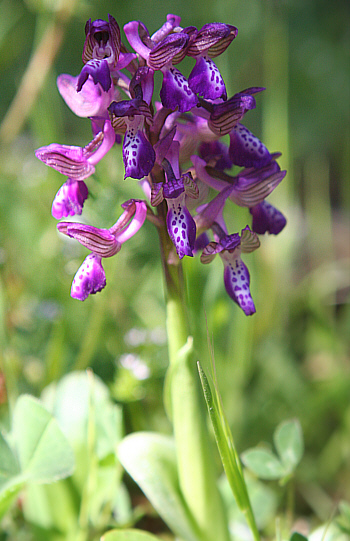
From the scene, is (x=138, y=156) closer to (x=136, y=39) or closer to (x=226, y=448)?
(x=136, y=39)

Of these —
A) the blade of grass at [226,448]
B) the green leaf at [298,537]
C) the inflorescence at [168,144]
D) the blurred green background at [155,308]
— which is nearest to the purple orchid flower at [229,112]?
the inflorescence at [168,144]

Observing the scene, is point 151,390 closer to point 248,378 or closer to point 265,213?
point 248,378

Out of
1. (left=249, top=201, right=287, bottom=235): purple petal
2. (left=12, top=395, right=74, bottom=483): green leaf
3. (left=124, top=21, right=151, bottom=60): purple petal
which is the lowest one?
(left=12, top=395, right=74, bottom=483): green leaf

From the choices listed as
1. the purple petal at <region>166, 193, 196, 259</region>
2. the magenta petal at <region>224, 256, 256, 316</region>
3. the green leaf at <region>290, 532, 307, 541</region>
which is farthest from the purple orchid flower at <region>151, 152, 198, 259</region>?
the green leaf at <region>290, 532, 307, 541</region>

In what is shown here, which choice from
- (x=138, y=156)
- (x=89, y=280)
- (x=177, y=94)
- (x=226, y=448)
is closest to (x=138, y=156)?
(x=138, y=156)

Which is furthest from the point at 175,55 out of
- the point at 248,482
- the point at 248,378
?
the point at 248,378

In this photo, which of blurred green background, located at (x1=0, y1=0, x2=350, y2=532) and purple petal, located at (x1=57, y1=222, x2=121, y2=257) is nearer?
purple petal, located at (x1=57, y1=222, x2=121, y2=257)

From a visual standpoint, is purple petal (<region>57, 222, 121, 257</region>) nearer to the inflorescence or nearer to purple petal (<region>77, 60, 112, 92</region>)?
the inflorescence
